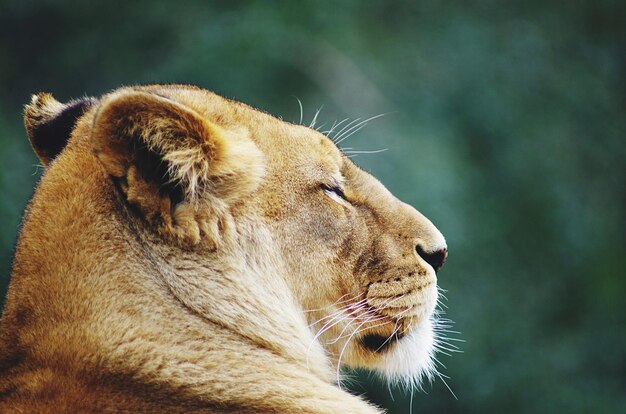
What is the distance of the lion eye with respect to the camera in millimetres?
2738

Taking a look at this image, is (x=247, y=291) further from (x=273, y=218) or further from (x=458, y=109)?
(x=458, y=109)

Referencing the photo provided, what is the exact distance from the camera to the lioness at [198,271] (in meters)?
2.17

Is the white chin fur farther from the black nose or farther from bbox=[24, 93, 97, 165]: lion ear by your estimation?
bbox=[24, 93, 97, 165]: lion ear

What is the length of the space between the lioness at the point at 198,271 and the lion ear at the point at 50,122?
0.01 metres

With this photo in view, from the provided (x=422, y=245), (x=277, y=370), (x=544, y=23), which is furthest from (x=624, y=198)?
(x=277, y=370)

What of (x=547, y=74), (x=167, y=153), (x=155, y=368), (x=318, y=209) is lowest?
(x=155, y=368)

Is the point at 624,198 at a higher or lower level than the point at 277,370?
higher

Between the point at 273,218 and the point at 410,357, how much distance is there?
0.72 meters

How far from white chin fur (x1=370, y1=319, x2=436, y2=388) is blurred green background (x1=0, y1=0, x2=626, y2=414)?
160 inches

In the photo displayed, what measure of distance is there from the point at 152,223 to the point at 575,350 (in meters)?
6.55

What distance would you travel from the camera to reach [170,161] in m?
2.28

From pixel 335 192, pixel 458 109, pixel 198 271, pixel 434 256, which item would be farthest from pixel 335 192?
pixel 458 109

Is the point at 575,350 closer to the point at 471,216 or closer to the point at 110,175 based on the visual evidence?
the point at 471,216

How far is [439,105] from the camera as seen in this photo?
29.3 feet
